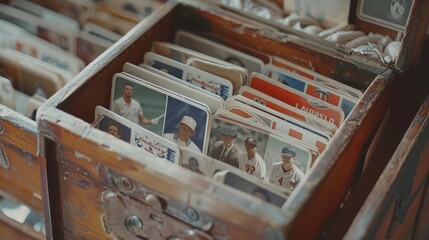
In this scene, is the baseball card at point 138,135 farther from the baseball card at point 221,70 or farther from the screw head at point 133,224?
the baseball card at point 221,70

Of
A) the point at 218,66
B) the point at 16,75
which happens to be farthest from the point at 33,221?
the point at 218,66

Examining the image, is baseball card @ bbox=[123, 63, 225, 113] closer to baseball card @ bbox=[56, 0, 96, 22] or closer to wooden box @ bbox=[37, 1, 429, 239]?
wooden box @ bbox=[37, 1, 429, 239]

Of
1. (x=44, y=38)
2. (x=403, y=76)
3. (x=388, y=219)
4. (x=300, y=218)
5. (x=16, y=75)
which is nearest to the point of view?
(x=300, y=218)

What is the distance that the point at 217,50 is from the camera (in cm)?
150

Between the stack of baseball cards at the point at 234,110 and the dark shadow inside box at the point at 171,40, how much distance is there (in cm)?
2

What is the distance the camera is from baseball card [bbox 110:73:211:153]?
128 centimetres

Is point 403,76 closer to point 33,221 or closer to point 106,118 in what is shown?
point 106,118

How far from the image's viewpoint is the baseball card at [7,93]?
55.5 inches

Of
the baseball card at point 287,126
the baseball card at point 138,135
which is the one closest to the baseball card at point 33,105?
the baseball card at point 138,135

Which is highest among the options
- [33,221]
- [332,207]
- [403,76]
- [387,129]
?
[403,76]

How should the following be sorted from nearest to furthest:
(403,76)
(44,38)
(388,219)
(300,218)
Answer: (300,218) → (388,219) → (403,76) → (44,38)

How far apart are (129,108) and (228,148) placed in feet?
0.76

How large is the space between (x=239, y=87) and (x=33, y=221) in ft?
2.00

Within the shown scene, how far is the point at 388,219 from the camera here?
1.21 meters
